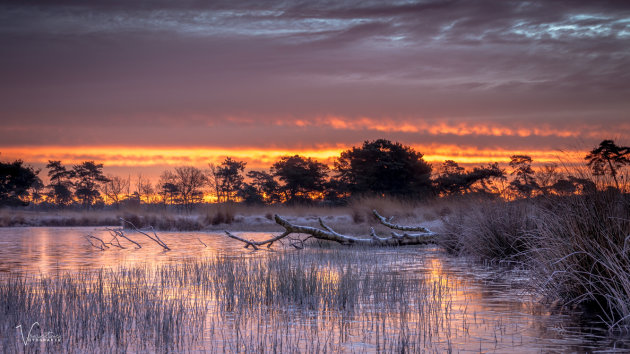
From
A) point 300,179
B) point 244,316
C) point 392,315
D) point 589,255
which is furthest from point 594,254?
point 300,179

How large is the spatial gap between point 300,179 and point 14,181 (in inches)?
1193

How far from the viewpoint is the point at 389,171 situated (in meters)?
54.0

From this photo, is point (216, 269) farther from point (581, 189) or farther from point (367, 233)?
point (367, 233)

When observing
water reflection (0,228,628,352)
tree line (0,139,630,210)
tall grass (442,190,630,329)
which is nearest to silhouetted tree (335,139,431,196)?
tree line (0,139,630,210)

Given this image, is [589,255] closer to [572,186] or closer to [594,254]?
[594,254]

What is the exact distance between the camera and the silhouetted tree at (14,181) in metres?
57.2

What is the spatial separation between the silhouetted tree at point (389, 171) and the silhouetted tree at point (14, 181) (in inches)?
1368

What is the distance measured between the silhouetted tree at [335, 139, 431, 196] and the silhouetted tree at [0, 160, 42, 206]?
114 feet

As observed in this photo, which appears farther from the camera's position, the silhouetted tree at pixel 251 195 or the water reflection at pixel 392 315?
the silhouetted tree at pixel 251 195

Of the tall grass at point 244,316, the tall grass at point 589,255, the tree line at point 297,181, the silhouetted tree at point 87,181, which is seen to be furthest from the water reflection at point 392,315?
the silhouetted tree at point 87,181

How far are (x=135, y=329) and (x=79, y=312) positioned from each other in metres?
0.99

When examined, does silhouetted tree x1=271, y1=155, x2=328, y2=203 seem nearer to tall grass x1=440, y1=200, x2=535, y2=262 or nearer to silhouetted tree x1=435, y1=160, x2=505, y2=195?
silhouetted tree x1=435, y1=160, x2=505, y2=195
